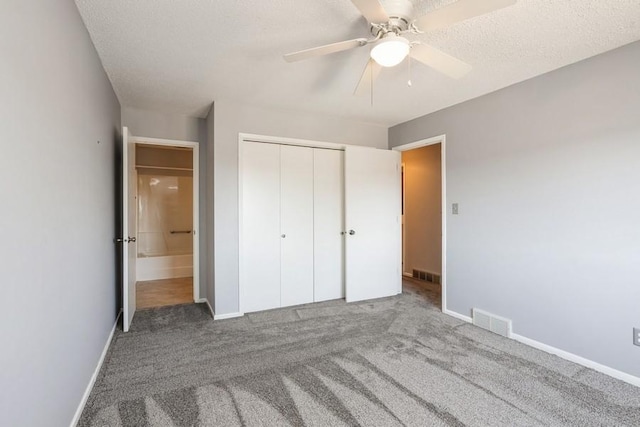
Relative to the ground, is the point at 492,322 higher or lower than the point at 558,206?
lower

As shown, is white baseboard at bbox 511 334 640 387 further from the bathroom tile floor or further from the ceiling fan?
the bathroom tile floor

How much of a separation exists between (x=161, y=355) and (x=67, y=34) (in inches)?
89.8

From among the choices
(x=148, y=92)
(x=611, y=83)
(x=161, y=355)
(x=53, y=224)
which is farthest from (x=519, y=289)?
(x=148, y=92)

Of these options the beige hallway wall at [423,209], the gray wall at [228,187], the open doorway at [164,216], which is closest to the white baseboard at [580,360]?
the beige hallway wall at [423,209]

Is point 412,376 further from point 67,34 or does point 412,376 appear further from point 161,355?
point 67,34

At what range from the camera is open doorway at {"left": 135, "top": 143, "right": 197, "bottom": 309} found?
17.3 ft

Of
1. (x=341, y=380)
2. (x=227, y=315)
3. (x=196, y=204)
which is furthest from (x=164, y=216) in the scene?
(x=341, y=380)

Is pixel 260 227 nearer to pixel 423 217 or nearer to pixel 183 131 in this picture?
pixel 183 131

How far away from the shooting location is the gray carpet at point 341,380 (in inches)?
70.6

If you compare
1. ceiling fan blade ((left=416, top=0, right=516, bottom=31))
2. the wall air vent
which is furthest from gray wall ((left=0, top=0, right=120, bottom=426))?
the wall air vent

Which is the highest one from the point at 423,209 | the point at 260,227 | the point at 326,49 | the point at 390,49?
the point at 326,49

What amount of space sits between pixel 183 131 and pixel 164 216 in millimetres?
2893

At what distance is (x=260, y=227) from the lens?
364 cm

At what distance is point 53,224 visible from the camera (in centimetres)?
146
